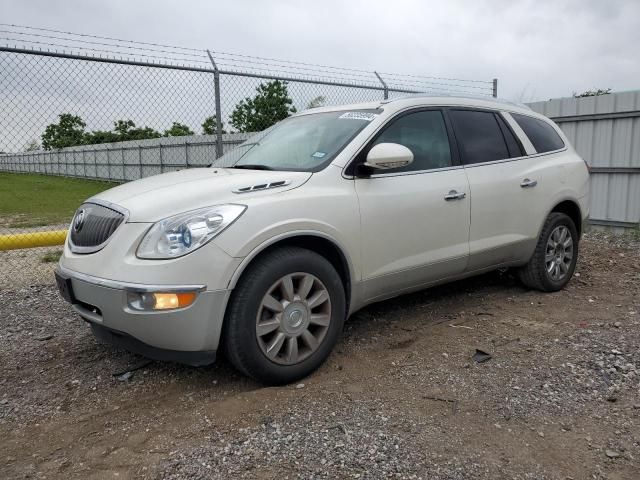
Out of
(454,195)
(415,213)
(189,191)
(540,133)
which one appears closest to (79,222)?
(189,191)

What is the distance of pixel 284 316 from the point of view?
3148 mm

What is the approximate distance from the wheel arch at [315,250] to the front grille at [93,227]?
29.3 inches

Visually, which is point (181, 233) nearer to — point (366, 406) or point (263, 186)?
point (263, 186)

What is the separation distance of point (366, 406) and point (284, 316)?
68 centimetres

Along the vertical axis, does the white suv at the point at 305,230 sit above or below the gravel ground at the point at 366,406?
above

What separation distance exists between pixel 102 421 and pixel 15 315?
241 cm

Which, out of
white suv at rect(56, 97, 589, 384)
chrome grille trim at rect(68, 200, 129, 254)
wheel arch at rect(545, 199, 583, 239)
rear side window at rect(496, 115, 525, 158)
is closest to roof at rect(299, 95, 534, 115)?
white suv at rect(56, 97, 589, 384)

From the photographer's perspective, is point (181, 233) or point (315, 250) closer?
point (181, 233)

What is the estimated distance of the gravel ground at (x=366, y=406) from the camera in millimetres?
2500

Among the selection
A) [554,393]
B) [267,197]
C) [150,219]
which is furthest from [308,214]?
[554,393]

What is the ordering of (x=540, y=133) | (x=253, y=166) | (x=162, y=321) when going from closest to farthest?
(x=162, y=321) < (x=253, y=166) < (x=540, y=133)

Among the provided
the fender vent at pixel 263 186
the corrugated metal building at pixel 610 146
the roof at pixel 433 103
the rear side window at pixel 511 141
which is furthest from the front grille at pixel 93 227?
the corrugated metal building at pixel 610 146

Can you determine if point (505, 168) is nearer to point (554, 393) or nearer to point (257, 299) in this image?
point (554, 393)

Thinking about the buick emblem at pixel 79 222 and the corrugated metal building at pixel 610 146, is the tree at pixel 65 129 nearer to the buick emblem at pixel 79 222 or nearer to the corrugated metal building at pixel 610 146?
the buick emblem at pixel 79 222
